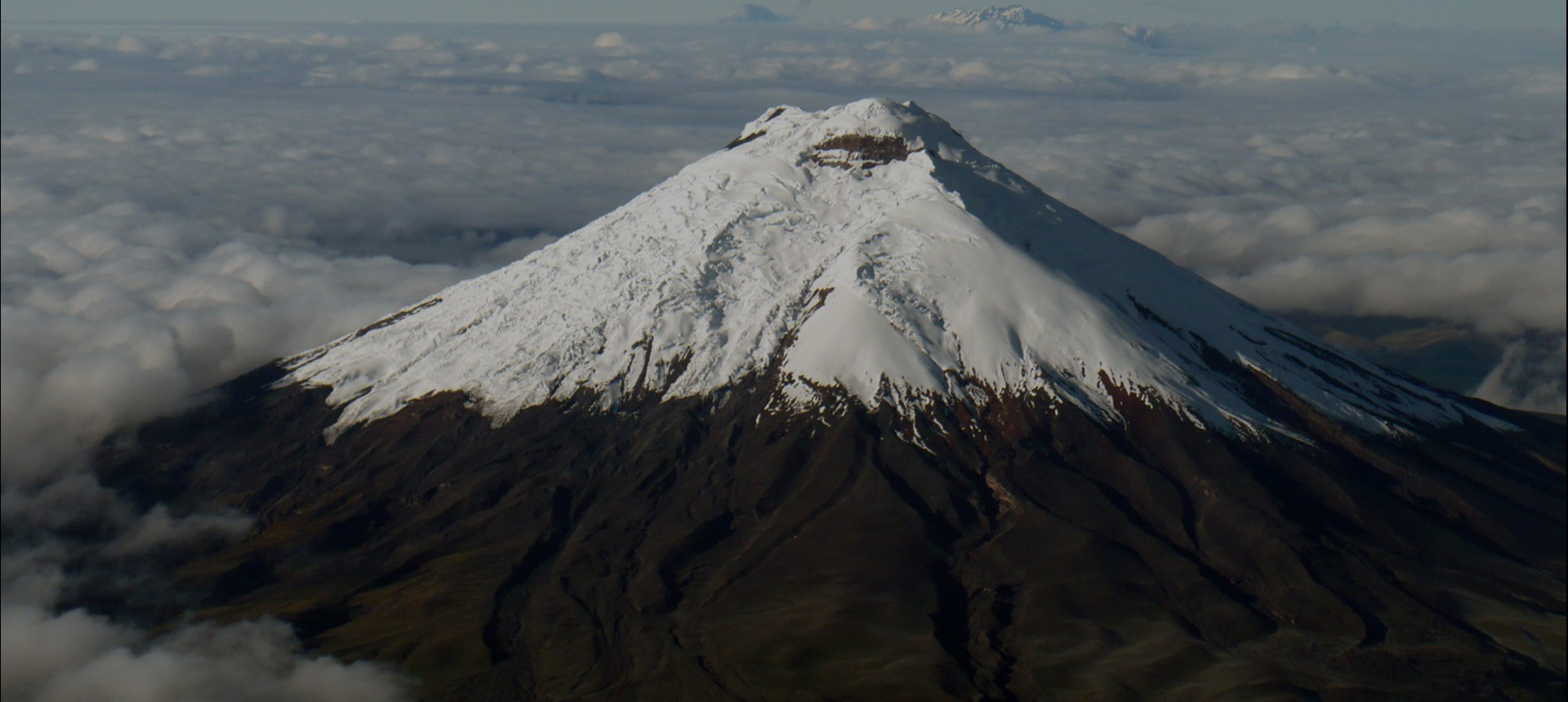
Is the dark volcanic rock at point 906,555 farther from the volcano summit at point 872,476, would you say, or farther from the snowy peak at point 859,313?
the snowy peak at point 859,313

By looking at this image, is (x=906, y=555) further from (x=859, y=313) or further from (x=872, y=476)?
(x=859, y=313)

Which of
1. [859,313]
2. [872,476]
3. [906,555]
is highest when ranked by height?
[859,313]

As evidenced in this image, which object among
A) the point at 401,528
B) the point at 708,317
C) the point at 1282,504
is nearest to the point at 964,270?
the point at 708,317

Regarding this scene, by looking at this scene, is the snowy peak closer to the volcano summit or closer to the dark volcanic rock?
the volcano summit

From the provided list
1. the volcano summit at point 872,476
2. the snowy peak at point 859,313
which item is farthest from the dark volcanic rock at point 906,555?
the snowy peak at point 859,313

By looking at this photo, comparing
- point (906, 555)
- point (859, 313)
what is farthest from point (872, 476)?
point (859, 313)

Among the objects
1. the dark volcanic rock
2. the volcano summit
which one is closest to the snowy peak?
the volcano summit

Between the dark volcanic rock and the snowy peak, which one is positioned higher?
the snowy peak

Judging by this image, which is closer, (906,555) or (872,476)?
(906,555)
